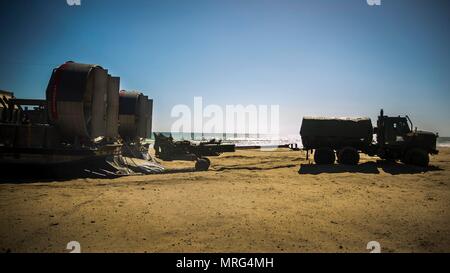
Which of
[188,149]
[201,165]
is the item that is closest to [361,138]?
[201,165]

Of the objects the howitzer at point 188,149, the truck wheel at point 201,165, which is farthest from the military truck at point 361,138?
the truck wheel at point 201,165

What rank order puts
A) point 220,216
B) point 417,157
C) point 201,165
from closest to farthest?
point 220,216
point 201,165
point 417,157

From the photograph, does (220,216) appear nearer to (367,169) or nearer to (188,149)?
(367,169)

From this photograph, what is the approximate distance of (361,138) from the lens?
58.7 feet

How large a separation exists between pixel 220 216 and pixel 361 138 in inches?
577

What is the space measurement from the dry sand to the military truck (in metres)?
6.67

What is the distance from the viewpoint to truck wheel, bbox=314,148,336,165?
1766cm

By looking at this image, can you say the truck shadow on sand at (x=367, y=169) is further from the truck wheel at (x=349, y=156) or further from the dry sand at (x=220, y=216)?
the dry sand at (x=220, y=216)

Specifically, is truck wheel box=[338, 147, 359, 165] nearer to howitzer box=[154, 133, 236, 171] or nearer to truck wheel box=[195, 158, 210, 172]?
howitzer box=[154, 133, 236, 171]

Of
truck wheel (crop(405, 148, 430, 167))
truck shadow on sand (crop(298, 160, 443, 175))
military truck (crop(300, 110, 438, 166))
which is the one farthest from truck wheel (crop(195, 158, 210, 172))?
truck wheel (crop(405, 148, 430, 167))

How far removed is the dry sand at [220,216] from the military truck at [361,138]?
667 centimetres

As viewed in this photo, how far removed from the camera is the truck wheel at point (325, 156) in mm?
17656
